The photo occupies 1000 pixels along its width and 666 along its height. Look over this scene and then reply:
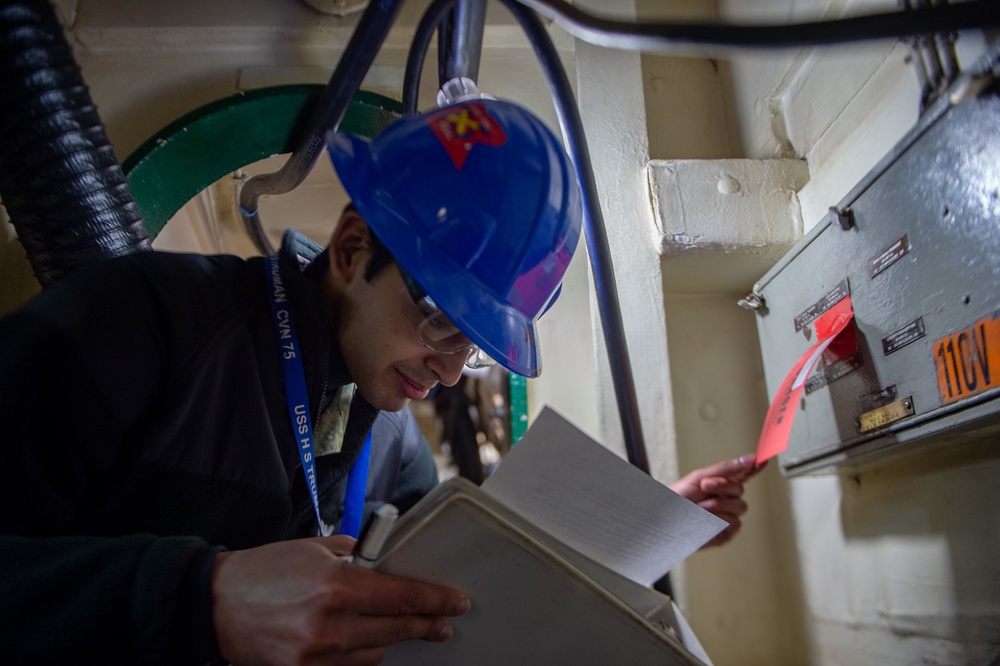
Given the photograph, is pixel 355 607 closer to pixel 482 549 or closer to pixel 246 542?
pixel 482 549

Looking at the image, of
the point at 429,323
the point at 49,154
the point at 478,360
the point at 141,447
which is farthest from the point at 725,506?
the point at 49,154

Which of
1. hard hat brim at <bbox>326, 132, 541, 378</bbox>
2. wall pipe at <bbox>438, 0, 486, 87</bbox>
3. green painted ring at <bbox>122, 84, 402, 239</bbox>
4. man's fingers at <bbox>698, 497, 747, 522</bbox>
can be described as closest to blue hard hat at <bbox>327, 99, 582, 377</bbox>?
hard hat brim at <bbox>326, 132, 541, 378</bbox>

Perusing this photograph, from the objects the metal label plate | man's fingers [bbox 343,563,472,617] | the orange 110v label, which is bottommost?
man's fingers [bbox 343,563,472,617]

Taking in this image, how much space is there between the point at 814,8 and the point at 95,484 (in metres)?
1.17

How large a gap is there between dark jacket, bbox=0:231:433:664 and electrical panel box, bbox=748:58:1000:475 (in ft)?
2.24

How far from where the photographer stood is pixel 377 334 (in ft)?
2.93

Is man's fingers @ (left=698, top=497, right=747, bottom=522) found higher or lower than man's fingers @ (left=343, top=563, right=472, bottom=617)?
lower

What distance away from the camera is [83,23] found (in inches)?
53.7

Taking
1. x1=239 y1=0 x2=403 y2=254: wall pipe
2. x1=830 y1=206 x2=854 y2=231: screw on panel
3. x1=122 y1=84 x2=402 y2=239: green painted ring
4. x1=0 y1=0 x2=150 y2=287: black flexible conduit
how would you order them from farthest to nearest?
1. x1=122 y1=84 x2=402 y2=239: green painted ring
2. x1=239 y1=0 x2=403 y2=254: wall pipe
3. x1=0 y1=0 x2=150 y2=287: black flexible conduit
4. x1=830 y1=206 x2=854 y2=231: screw on panel

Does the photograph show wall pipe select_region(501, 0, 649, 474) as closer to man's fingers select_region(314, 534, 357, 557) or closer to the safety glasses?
the safety glasses

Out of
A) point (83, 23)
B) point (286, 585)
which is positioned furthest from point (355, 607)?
point (83, 23)

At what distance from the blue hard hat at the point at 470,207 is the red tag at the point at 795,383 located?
1.28 ft

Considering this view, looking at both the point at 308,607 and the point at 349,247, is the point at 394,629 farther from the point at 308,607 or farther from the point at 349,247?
the point at 349,247

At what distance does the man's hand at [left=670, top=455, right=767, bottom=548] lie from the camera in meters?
1.06
